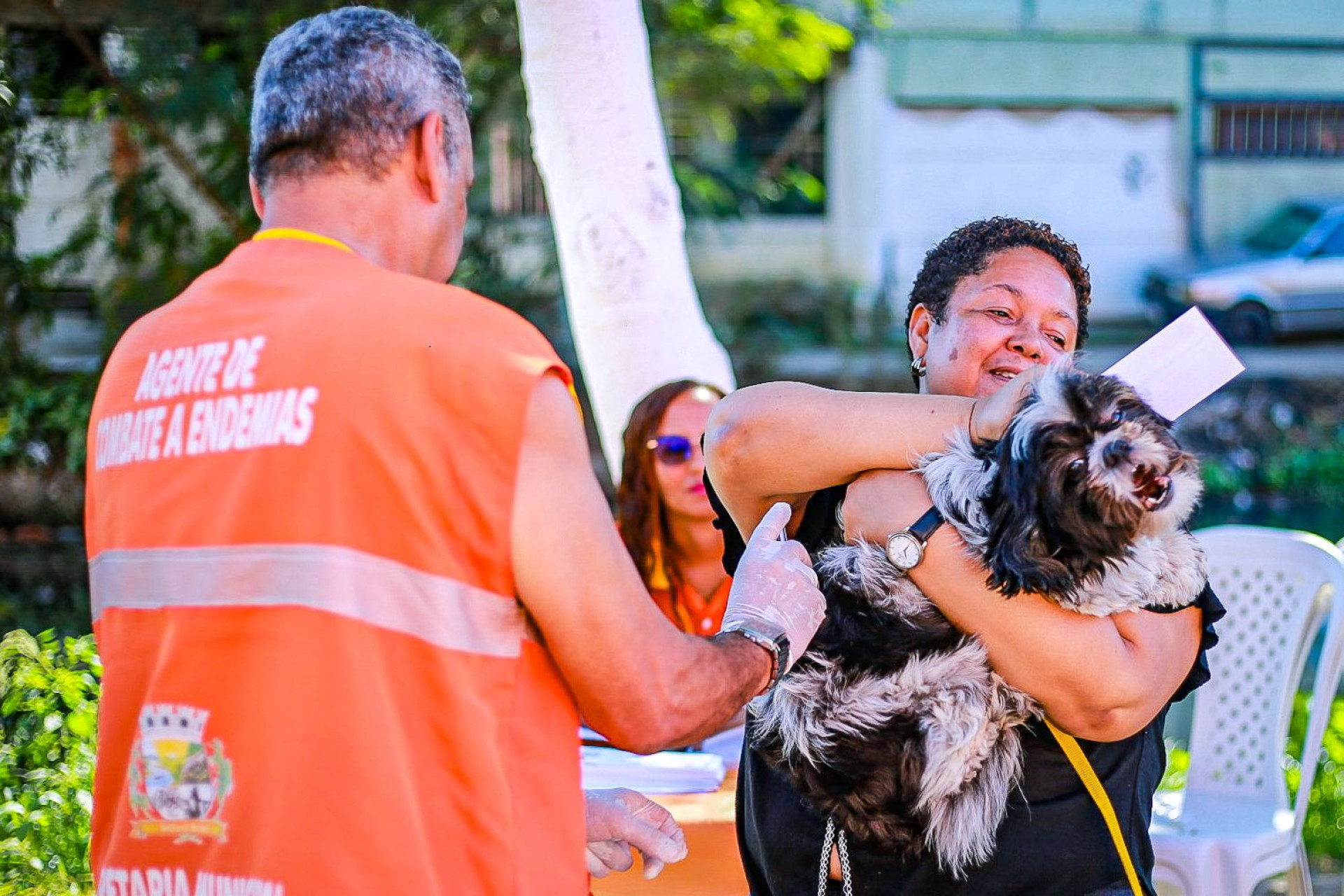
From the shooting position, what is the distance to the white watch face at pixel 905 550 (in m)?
1.86

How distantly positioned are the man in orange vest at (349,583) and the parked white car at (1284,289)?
13.3 m

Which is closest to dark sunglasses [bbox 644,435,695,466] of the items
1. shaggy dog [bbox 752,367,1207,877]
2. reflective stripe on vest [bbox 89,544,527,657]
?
shaggy dog [bbox 752,367,1207,877]

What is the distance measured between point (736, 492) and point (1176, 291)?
43.8 feet

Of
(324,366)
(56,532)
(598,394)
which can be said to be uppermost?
(324,366)

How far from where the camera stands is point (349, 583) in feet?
4.80

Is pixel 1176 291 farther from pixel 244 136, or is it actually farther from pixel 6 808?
pixel 6 808

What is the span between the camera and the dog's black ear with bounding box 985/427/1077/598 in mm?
1719

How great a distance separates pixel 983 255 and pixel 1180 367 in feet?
1.49

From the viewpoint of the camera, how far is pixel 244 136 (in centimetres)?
739

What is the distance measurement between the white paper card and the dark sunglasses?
2089 mm

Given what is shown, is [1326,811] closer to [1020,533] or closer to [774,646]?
[1020,533]

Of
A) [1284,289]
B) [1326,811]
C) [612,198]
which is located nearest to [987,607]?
[612,198]

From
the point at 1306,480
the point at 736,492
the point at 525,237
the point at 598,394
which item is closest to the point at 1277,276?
the point at 1306,480

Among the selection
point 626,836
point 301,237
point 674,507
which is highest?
point 301,237
